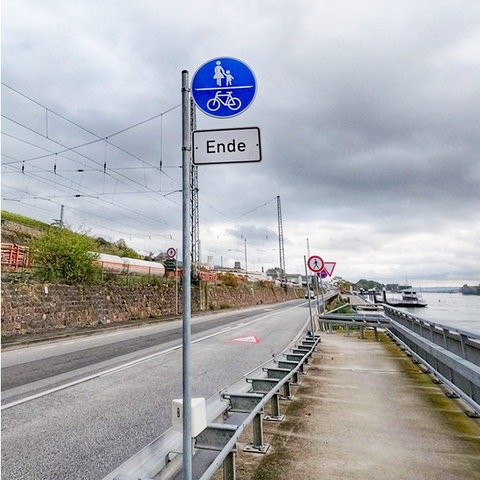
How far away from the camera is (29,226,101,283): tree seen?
57.4ft

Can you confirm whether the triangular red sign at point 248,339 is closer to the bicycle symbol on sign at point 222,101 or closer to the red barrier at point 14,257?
the red barrier at point 14,257

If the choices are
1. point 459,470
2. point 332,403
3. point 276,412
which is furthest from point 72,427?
point 459,470

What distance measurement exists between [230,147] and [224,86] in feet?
2.06

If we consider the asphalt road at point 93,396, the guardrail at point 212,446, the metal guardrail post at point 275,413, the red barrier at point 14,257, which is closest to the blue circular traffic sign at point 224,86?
the guardrail at point 212,446

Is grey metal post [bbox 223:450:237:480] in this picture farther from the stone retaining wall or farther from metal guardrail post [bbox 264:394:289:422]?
the stone retaining wall

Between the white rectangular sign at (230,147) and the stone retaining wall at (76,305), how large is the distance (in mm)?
15017

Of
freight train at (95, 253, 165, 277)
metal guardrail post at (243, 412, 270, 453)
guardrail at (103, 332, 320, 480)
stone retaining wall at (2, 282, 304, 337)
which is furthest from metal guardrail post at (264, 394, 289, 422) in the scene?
freight train at (95, 253, 165, 277)

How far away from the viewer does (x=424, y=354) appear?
7.08 m

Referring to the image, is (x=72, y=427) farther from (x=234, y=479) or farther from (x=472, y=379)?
(x=472, y=379)

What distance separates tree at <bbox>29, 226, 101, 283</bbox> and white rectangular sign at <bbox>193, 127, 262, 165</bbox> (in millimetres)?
17259

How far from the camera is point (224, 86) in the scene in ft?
9.09

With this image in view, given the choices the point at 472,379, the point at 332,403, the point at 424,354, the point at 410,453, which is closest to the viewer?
the point at 410,453

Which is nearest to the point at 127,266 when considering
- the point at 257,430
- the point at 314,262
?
the point at 314,262

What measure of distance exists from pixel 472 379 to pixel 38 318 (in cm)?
1655
